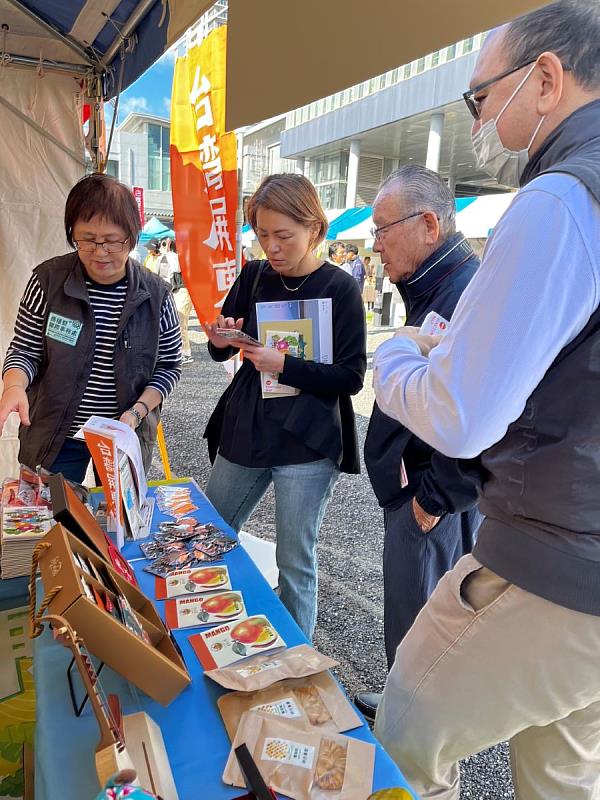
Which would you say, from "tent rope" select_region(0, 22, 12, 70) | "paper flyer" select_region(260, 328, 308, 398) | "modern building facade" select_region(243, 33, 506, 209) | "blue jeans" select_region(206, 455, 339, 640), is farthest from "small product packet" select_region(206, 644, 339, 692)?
"modern building facade" select_region(243, 33, 506, 209)

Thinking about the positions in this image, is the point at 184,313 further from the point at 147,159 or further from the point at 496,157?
the point at 147,159

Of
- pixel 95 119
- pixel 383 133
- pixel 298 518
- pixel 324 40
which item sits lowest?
pixel 298 518

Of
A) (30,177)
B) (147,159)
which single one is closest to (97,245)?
(30,177)

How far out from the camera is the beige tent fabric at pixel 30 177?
9.11 ft

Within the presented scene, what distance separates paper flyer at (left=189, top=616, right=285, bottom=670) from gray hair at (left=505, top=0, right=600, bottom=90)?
1020mm

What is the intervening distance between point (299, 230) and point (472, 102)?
0.77 metres

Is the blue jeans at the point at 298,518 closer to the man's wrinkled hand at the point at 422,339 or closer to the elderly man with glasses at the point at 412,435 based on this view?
the elderly man with glasses at the point at 412,435

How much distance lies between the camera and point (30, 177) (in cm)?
290

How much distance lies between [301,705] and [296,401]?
976mm

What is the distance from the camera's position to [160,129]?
98.6ft

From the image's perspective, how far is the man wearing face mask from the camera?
→ 704mm

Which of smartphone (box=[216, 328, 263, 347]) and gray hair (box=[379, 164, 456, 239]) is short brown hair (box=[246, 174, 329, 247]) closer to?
gray hair (box=[379, 164, 456, 239])

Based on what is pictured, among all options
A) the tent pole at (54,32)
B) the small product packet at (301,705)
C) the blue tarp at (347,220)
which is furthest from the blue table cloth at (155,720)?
the blue tarp at (347,220)

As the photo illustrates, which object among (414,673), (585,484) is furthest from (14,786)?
(585,484)
